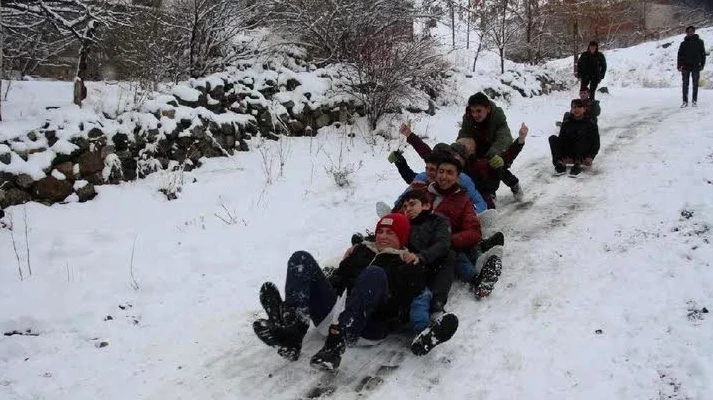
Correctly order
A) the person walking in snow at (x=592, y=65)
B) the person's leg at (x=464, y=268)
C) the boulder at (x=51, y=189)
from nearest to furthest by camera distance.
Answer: the person's leg at (x=464, y=268)
the boulder at (x=51, y=189)
the person walking in snow at (x=592, y=65)

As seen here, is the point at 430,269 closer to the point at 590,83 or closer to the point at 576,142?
the point at 576,142

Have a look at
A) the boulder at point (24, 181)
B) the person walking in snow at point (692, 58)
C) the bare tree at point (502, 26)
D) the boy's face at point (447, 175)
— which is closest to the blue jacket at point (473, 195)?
the boy's face at point (447, 175)

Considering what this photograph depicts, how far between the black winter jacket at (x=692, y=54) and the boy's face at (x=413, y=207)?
10.0m

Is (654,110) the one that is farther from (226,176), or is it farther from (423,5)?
(226,176)

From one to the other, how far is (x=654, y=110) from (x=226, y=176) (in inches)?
364

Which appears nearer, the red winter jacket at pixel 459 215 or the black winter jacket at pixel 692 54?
the red winter jacket at pixel 459 215

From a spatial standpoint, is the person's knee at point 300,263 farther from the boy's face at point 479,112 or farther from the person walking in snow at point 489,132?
the boy's face at point 479,112

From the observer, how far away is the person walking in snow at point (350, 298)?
10.7ft

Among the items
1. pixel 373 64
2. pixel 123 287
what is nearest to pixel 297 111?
pixel 373 64

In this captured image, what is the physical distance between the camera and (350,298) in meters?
3.38

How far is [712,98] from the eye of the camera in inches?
471

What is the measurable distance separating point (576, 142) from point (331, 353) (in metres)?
5.71

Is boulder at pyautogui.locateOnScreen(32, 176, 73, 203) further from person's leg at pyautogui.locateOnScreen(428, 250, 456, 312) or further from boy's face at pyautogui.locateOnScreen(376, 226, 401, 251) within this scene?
person's leg at pyautogui.locateOnScreen(428, 250, 456, 312)

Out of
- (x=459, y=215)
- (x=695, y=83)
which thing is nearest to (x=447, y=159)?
(x=459, y=215)
